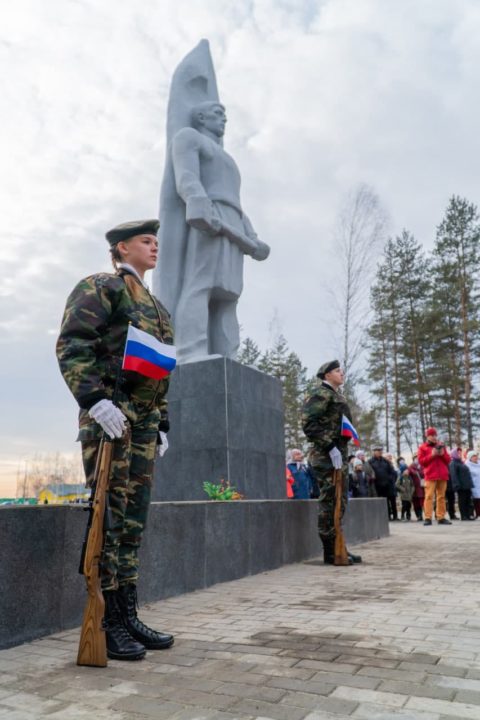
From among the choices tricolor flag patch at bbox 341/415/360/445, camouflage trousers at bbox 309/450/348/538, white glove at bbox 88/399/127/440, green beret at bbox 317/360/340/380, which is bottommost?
camouflage trousers at bbox 309/450/348/538

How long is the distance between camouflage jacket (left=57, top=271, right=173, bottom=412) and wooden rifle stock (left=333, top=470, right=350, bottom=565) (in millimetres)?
3325

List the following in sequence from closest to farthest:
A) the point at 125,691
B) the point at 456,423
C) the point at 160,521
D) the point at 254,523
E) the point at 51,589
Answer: the point at 125,691 → the point at 51,589 → the point at 160,521 → the point at 254,523 → the point at 456,423

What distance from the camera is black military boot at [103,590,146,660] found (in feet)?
9.23

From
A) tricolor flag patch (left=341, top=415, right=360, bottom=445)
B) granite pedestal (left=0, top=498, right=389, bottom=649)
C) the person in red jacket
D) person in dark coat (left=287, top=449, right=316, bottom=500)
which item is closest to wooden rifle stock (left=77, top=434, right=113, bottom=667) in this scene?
granite pedestal (left=0, top=498, right=389, bottom=649)

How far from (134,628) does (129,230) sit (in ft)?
6.65

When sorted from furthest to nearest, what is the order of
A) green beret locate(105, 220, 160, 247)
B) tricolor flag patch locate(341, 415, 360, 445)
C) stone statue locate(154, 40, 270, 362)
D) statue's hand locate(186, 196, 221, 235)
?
stone statue locate(154, 40, 270, 362) → statue's hand locate(186, 196, 221, 235) → tricolor flag patch locate(341, 415, 360, 445) → green beret locate(105, 220, 160, 247)

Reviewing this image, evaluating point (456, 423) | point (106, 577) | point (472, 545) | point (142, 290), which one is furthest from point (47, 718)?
point (456, 423)

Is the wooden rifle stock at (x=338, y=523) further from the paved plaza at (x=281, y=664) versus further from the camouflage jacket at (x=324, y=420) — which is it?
the paved plaza at (x=281, y=664)

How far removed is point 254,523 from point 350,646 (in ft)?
9.06

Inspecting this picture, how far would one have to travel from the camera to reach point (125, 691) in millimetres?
2359

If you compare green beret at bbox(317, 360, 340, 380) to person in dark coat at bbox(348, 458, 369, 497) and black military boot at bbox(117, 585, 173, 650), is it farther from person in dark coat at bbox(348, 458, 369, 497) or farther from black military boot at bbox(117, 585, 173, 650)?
person in dark coat at bbox(348, 458, 369, 497)

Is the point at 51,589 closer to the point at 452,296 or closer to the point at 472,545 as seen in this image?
the point at 472,545

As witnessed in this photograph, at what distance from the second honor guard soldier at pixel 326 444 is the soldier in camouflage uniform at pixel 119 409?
3131 millimetres

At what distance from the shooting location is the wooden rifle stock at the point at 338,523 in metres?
6.19
